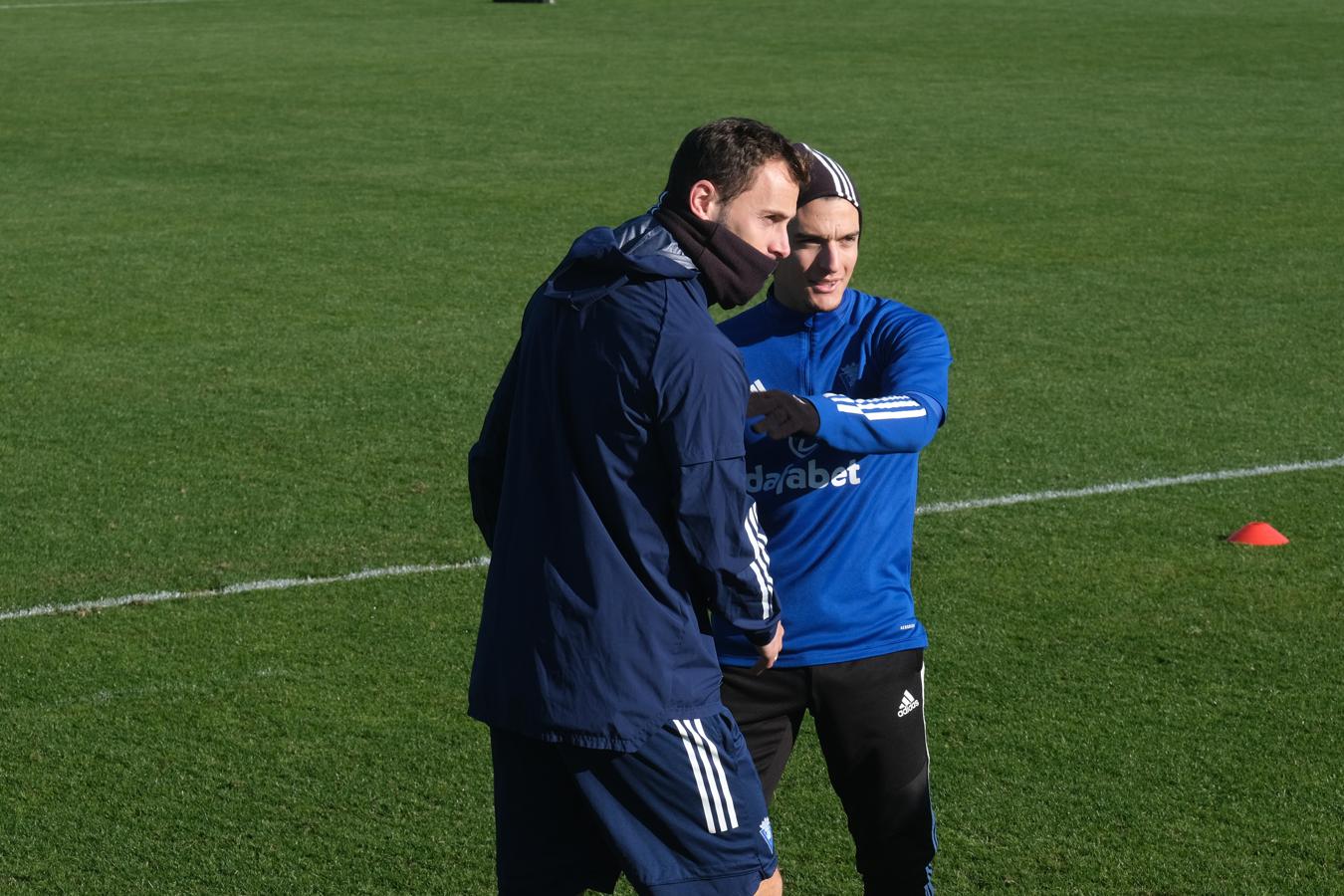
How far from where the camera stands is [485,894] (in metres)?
4.82

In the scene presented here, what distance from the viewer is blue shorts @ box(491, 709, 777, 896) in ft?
10.8

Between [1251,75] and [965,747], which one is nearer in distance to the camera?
[965,747]

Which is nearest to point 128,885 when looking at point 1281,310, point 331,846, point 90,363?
point 331,846

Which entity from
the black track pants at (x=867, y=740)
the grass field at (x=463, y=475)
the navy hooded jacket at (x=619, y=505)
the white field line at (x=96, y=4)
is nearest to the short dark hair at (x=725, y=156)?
the navy hooded jacket at (x=619, y=505)

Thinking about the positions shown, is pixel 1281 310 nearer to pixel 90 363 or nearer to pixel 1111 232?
pixel 1111 232

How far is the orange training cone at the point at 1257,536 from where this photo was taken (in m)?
7.53

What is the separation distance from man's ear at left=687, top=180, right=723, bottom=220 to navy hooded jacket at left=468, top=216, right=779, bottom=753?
0.26ft

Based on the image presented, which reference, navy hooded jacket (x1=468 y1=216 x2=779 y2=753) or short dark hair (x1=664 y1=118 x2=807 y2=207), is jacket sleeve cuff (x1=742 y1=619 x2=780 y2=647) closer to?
navy hooded jacket (x1=468 y1=216 x2=779 y2=753)

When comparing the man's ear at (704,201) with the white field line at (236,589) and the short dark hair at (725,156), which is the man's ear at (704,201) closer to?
the short dark hair at (725,156)

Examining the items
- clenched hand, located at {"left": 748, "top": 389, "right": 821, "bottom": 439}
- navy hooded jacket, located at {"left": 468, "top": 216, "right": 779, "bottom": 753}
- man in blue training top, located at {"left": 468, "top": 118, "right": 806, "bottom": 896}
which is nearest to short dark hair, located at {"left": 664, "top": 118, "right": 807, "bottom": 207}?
man in blue training top, located at {"left": 468, "top": 118, "right": 806, "bottom": 896}

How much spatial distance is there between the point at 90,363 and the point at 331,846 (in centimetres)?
608

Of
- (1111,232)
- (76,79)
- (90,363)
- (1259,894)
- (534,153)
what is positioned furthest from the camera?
(76,79)

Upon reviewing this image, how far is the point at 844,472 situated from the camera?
13.6 ft

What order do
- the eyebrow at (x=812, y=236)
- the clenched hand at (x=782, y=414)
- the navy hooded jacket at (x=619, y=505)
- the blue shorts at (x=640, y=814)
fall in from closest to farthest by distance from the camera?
1. the navy hooded jacket at (x=619, y=505)
2. the blue shorts at (x=640, y=814)
3. the clenched hand at (x=782, y=414)
4. the eyebrow at (x=812, y=236)
